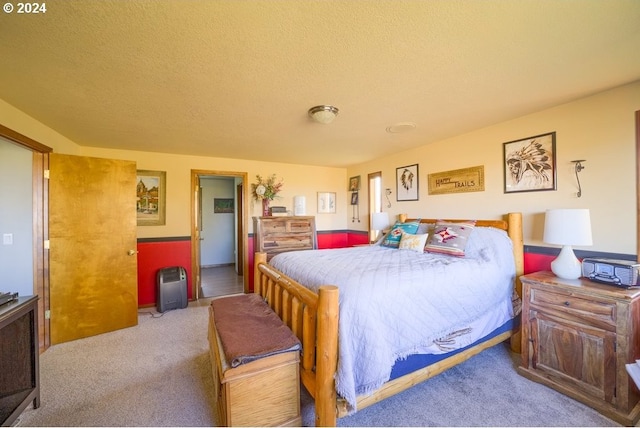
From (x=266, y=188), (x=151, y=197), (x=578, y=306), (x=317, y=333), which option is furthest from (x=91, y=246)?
(x=578, y=306)

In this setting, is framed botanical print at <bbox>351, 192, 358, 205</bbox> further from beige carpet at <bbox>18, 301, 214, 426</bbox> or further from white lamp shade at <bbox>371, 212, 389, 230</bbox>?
beige carpet at <bbox>18, 301, 214, 426</bbox>

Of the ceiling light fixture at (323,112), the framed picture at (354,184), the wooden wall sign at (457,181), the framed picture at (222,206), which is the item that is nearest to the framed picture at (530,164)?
the wooden wall sign at (457,181)

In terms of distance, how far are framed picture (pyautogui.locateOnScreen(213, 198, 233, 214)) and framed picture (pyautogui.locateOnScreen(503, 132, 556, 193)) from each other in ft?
19.3

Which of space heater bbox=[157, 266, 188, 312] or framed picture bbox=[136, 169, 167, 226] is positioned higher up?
framed picture bbox=[136, 169, 167, 226]

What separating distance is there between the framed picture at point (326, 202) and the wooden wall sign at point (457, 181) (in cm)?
217

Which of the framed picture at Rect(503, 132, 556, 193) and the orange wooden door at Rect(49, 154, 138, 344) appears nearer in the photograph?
the framed picture at Rect(503, 132, 556, 193)

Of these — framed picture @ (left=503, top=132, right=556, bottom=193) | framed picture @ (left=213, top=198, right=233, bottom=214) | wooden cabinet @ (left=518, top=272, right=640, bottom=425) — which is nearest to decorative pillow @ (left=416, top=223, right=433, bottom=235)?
framed picture @ (left=503, top=132, right=556, bottom=193)

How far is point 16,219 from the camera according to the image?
8.46 feet

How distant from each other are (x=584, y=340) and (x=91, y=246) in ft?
15.3

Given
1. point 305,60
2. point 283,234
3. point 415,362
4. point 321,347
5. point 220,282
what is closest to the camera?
point 321,347

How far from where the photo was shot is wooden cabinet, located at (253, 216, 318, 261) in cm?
428

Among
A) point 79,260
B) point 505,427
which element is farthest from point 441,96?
point 79,260

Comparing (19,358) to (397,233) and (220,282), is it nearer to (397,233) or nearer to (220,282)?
(220,282)
